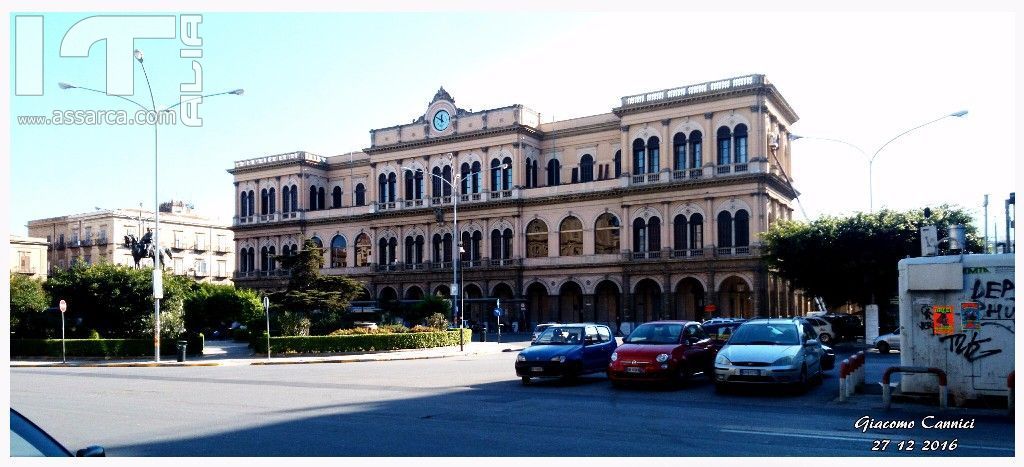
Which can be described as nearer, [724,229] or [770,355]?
[770,355]

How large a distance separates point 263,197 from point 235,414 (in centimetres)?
6407

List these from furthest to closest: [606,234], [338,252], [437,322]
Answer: [338,252]
[606,234]
[437,322]

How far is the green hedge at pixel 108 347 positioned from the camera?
36.3 metres

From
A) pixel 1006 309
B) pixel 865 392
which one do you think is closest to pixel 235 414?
pixel 865 392

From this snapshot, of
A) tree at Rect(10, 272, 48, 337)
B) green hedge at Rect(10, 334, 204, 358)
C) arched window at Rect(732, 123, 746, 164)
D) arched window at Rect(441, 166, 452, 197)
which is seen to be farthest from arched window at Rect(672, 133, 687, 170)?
tree at Rect(10, 272, 48, 337)

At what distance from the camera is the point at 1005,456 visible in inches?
393

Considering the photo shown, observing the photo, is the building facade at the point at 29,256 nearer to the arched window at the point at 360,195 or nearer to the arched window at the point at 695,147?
the arched window at the point at 360,195

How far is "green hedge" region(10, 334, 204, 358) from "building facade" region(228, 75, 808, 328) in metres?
15.2

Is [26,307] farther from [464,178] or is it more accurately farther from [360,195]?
[360,195]

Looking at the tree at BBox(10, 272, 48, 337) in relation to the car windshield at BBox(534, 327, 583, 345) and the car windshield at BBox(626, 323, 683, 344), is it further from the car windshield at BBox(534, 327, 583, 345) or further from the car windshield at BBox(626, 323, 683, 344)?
the car windshield at BBox(626, 323, 683, 344)

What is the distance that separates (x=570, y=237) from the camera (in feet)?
197

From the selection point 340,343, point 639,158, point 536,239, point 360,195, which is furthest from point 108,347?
point 360,195

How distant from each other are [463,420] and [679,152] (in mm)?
43724

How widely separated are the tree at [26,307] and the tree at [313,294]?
1124 centimetres
